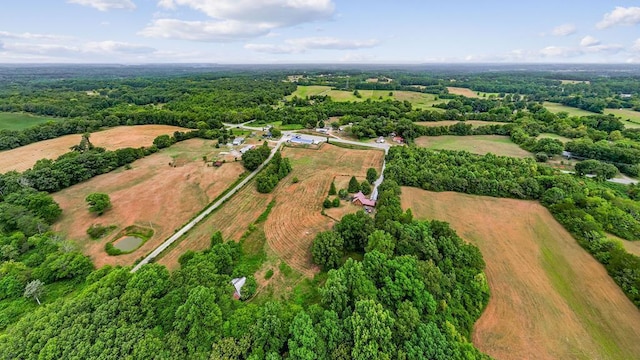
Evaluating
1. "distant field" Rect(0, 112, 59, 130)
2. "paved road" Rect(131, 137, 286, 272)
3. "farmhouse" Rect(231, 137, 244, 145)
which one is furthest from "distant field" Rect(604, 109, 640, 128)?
"distant field" Rect(0, 112, 59, 130)

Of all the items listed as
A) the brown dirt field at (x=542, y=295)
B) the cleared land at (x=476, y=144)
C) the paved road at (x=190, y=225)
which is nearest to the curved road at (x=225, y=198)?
the paved road at (x=190, y=225)

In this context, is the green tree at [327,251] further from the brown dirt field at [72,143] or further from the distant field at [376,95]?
the distant field at [376,95]

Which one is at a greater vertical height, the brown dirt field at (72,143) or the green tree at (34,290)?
the brown dirt field at (72,143)

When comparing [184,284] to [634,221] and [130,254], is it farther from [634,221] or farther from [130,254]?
[634,221]

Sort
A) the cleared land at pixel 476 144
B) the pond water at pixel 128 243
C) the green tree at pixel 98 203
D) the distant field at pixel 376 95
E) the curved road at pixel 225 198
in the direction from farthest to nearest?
the distant field at pixel 376 95, the cleared land at pixel 476 144, the green tree at pixel 98 203, the pond water at pixel 128 243, the curved road at pixel 225 198

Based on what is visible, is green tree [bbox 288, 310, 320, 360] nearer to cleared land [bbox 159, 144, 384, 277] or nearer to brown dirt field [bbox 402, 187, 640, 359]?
cleared land [bbox 159, 144, 384, 277]

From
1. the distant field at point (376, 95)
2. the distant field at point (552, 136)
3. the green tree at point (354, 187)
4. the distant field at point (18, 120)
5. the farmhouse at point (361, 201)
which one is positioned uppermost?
the distant field at point (376, 95)
